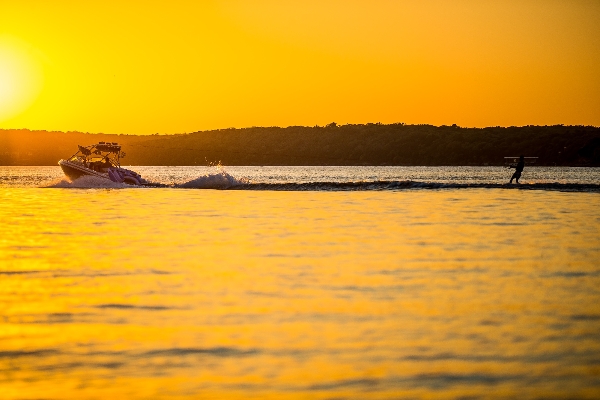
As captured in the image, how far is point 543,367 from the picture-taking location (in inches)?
408

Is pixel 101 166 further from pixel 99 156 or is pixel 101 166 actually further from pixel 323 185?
pixel 323 185

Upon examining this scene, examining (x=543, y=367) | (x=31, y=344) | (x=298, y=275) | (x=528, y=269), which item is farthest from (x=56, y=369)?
(x=528, y=269)

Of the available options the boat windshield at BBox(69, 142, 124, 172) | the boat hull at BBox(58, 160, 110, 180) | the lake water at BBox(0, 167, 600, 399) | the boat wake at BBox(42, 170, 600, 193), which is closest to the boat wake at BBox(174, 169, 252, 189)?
the boat wake at BBox(42, 170, 600, 193)

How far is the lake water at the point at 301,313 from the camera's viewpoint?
9.85 m

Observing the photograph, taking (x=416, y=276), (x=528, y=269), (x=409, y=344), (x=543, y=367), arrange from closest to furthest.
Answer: (x=543, y=367)
(x=409, y=344)
(x=416, y=276)
(x=528, y=269)

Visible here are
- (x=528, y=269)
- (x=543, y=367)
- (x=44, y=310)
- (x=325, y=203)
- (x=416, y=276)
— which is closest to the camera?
(x=543, y=367)

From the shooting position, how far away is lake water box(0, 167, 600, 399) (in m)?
9.85

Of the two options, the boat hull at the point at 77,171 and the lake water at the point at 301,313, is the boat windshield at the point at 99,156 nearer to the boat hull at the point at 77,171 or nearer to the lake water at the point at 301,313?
the boat hull at the point at 77,171

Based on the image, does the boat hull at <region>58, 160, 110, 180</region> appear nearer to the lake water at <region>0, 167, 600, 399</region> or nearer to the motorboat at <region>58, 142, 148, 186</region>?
the motorboat at <region>58, 142, 148, 186</region>

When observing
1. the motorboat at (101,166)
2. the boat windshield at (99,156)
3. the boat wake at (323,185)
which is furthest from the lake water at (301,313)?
the motorboat at (101,166)

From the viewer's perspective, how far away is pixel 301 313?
44.4 ft

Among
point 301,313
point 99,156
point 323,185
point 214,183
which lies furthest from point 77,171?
point 301,313

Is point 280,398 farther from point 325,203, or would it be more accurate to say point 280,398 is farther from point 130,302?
point 325,203

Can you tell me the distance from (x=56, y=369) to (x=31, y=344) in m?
1.43
